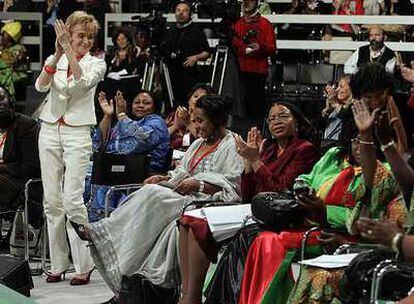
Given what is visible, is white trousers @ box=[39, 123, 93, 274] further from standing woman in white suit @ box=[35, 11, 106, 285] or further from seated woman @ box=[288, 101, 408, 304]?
seated woman @ box=[288, 101, 408, 304]

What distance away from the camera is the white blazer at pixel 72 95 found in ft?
30.9

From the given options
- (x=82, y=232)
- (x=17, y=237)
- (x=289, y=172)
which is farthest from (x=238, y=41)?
(x=289, y=172)

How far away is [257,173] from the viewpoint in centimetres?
771

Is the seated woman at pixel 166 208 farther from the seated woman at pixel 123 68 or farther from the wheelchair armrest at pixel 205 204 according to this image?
the seated woman at pixel 123 68

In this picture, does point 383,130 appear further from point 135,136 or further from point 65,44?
point 135,136

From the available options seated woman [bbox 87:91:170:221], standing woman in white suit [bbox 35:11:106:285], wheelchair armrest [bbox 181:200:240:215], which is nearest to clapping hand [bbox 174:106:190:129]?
seated woman [bbox 87:91:170:221]

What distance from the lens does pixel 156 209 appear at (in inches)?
331

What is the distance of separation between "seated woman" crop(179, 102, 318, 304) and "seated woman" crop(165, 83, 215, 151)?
1820 mm

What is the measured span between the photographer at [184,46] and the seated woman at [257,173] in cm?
517

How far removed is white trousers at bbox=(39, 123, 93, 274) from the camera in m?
9.48

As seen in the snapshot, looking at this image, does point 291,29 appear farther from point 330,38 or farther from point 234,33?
point 234,33

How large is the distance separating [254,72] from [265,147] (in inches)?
185

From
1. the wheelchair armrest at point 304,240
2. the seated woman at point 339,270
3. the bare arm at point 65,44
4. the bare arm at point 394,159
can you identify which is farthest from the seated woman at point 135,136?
the bare arm at point 394,159

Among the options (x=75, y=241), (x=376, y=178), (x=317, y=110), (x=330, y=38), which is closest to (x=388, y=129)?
(x=376, y=178)
